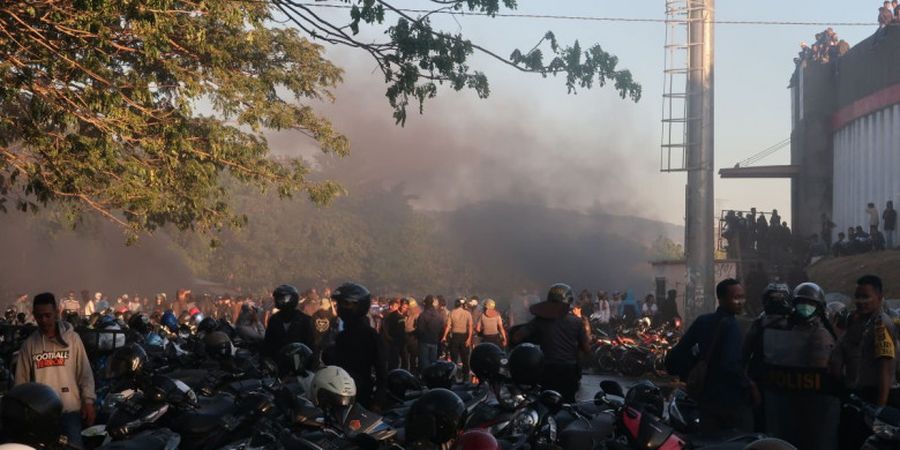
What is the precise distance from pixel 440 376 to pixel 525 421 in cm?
161

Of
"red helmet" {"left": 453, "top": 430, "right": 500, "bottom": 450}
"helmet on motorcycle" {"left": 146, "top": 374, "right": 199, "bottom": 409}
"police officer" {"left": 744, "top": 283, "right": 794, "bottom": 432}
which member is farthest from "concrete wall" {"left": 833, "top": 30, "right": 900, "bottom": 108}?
"red helmet" {"left": 453, "top": 430, "right": 500, "bottom": 450}

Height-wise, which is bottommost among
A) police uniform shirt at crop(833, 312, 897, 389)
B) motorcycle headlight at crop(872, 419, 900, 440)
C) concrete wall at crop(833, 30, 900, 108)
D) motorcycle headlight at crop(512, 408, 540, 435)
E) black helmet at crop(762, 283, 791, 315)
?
motorcycle headlight at crop(512, 408, 540, 435)

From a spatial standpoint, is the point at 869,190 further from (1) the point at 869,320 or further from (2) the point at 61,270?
(2) the point at 61,270

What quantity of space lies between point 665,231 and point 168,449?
199 ft

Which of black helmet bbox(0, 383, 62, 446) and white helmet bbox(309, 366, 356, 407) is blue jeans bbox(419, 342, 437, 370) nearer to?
white helmet bbox(309, 366, 356, 407)

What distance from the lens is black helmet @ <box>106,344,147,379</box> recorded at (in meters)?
9.42

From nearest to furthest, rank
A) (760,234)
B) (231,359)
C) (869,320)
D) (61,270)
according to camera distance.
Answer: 1. (869,320)
2. (231,359)
3. (760,234)
4. (61,270)

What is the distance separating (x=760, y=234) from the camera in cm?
3222

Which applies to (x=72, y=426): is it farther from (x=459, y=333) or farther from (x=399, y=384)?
(x=459, y=333)

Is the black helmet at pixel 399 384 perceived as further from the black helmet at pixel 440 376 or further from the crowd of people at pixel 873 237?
the crowd of people at pixel 873 237

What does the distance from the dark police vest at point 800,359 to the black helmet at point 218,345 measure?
16.8 ft

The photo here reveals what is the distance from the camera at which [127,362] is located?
943 cm

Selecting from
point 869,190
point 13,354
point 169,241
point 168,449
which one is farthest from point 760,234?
point 169,241

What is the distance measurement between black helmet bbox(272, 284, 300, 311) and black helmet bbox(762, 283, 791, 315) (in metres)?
4.56
